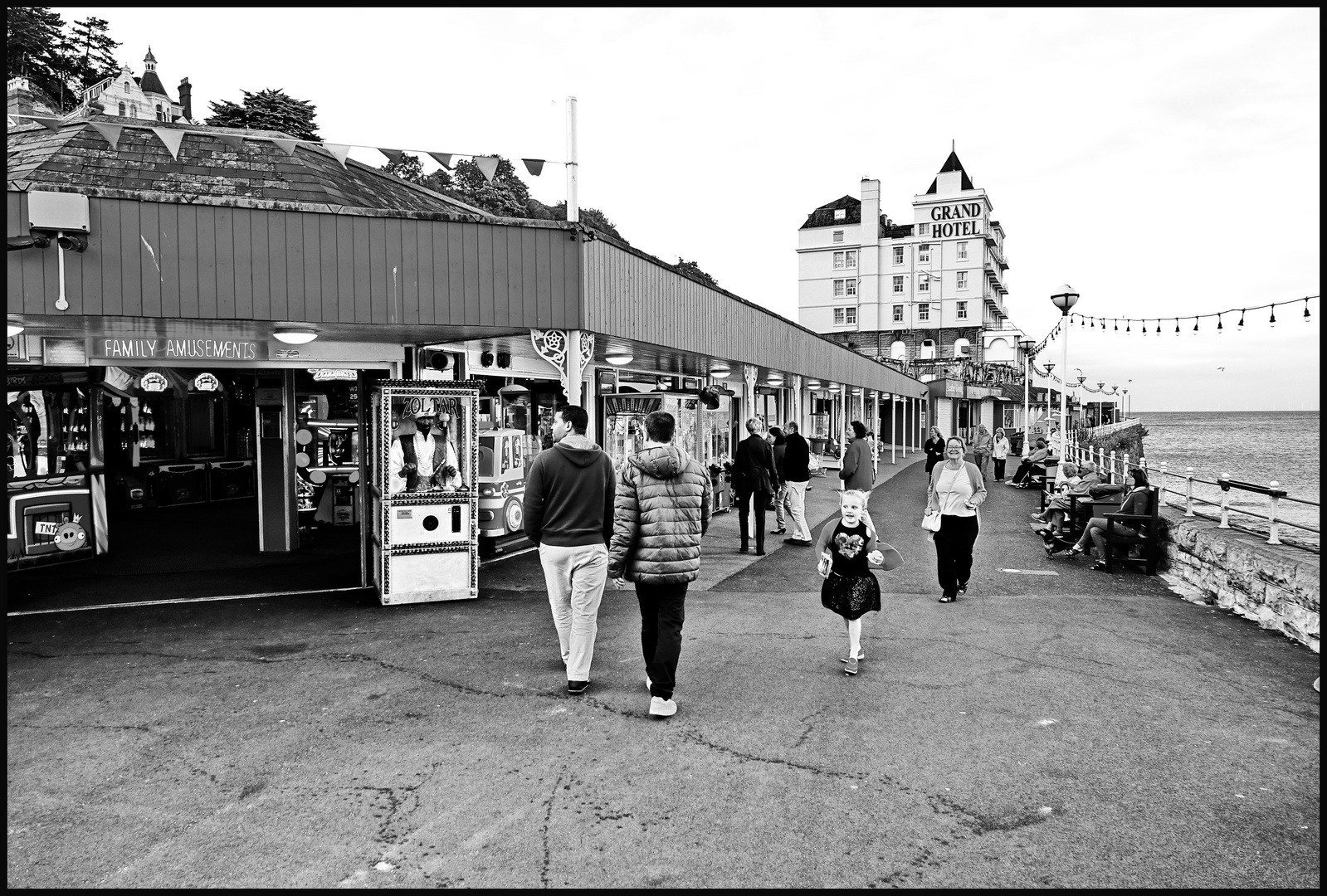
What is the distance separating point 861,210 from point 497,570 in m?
75.3

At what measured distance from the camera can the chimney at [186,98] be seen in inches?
2072

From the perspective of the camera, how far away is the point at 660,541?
209 inches

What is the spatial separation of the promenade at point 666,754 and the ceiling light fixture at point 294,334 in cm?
298

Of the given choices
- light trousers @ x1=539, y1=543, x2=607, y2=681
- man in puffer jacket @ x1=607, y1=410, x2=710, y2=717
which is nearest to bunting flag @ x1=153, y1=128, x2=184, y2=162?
light trousers @ x1=539, y1=543, x2=607, y2=681

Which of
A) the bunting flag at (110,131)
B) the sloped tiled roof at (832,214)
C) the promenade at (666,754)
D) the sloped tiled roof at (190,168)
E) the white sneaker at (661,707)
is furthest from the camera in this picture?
the sloped tiled roof at (832,214)

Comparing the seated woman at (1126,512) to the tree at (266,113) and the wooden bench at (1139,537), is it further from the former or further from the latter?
the tree at (266,113)

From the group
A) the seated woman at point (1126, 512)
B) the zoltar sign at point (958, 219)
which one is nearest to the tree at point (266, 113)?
Answer: the seated woman at point (1126, 512)

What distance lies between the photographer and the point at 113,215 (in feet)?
24.8

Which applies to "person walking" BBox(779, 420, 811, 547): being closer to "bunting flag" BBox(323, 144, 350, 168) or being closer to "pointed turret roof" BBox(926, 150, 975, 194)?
"bunting flag" BBox(323, 144, 350, 168)

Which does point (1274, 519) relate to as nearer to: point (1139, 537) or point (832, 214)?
point (1139, 537)

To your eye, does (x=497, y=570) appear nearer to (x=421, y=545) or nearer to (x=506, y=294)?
(x=421, y=545)

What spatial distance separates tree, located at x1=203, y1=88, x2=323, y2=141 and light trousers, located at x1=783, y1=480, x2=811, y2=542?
34.8 m

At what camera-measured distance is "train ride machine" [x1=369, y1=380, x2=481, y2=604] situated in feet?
27.8

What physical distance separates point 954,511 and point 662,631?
14.2ft
